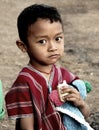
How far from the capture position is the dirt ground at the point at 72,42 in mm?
6727

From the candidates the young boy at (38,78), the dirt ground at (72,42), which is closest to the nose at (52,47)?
the young boy at (38,78)

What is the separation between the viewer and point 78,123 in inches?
114

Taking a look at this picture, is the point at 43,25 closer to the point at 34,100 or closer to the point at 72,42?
the point at 34,100

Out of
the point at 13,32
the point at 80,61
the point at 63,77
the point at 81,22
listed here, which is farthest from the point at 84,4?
the point at 63,77

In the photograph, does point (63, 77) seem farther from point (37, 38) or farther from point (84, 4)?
point (84, 4)

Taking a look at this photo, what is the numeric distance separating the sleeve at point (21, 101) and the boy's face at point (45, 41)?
0.61ft

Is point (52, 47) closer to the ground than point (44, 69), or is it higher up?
higher up

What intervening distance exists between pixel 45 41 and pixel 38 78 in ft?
0.71

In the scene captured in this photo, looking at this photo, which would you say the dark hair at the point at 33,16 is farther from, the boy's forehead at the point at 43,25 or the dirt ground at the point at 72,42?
the dirt ground at the point at 72,42

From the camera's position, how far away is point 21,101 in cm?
269

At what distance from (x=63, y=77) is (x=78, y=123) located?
286 mm

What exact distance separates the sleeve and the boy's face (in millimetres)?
186

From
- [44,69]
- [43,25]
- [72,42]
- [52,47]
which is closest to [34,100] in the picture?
[44,69]

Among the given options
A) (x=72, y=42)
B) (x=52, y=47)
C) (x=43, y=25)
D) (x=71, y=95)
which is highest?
(x=43, y=25)
